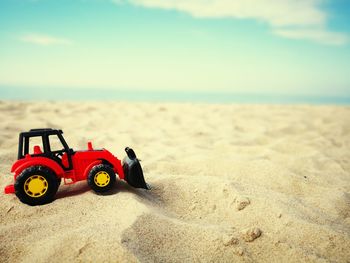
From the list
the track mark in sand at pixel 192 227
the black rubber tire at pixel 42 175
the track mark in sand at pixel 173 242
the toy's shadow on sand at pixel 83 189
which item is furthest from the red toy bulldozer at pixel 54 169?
the track mark in sand at pixel 173 242

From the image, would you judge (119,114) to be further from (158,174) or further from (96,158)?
(96,158)

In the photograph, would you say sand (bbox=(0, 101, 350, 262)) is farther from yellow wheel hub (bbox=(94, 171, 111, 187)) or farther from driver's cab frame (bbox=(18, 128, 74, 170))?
driver's cab frame (bbox=(18, 128, 74, 170))

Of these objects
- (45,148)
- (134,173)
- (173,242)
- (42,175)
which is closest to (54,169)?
(42,175)

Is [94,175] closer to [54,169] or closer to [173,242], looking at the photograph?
[54,169]

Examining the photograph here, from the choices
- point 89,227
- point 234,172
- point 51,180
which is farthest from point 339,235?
point 51,180

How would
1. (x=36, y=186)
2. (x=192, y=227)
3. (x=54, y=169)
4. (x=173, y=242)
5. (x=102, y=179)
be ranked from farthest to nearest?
(x=102, y=179)
(x=54, y=169)
(x=36, y=186)
(x=192, y=227)
(x=173, y=242)

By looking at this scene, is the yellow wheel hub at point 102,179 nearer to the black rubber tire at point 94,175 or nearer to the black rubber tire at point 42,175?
the black rubber tire at point 94,175
